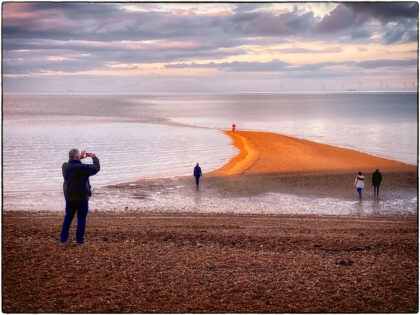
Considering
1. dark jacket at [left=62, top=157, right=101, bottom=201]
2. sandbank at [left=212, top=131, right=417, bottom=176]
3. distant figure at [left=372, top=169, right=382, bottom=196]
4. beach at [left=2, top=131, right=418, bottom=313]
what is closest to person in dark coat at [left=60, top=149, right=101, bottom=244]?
dark jacket at [left=62, top=157, right=101, bottom=201]

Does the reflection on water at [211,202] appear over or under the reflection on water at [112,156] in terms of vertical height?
under

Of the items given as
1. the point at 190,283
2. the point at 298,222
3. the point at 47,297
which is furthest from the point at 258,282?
the point at 298,222

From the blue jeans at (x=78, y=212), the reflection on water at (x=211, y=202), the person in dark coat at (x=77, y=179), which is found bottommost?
the reflection on water at (x=211, y=202)

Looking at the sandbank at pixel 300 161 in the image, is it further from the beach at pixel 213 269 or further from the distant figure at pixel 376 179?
the beach at pixel 213 269

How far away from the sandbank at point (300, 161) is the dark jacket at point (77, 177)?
67.1 ft

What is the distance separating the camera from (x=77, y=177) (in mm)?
8188

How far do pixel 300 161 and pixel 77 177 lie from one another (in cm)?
2705

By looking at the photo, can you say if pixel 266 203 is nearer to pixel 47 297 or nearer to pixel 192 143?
pixel 47 297

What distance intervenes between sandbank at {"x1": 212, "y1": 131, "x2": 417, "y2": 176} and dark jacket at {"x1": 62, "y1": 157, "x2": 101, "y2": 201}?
67.1ft

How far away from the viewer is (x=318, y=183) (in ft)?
82.6

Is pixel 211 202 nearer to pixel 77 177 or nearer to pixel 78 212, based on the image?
pixel 78 212

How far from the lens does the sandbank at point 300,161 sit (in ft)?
98.2

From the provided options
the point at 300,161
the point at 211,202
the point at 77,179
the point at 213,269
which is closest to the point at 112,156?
the point at 300,161

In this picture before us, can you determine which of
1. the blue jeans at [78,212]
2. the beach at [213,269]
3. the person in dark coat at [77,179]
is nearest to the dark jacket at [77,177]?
the person in dark coat at [77,179]
